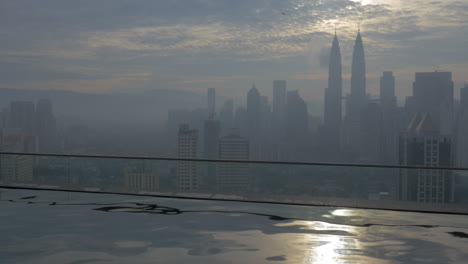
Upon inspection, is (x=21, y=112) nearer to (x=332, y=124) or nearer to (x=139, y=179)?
(x=332, y=124)

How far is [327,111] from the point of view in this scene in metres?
37.6

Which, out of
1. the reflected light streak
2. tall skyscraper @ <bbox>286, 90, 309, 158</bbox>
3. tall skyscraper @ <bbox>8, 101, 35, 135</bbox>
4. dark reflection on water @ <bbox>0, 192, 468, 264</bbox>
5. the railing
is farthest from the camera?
tall skyscraper @ <bbox>8, 101, 35, 135</bbox>

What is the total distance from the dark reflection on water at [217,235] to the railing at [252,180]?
38cm

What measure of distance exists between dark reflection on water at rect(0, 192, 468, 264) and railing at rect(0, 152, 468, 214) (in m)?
0.38

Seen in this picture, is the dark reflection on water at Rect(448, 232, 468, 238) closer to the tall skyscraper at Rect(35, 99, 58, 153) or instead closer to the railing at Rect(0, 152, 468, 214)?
the railing at Rect(0, 152, 468, 214)

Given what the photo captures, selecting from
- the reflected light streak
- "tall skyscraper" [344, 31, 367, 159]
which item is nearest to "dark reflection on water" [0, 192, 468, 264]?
the reflected light streak

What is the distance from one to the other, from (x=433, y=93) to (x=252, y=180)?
36144 mm

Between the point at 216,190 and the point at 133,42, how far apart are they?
11.1 meters

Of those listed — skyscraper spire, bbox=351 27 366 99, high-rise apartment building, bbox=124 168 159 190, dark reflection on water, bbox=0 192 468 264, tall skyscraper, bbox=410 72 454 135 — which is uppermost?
skyscraper spire, bbox=351 27 366 99

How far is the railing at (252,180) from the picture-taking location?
7.57m

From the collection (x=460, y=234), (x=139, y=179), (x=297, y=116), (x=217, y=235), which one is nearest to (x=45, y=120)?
(x=297, y=116)

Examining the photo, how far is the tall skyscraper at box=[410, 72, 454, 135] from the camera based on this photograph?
3459cm

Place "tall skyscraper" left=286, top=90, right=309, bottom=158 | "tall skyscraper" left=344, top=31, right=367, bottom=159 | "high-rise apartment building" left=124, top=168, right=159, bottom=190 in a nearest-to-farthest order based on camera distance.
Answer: "high-rise apartment building" left=124, top=168, right=159, bottom=190
"tall skyscraper" left=344, top=31, right=367, bottom=159
"tall skyscraper" left=286, top=90, right=309, bottom=158

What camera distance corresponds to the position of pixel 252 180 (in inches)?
332
